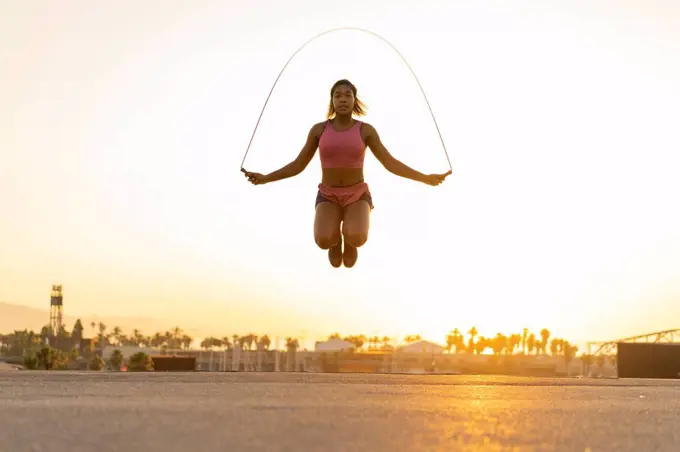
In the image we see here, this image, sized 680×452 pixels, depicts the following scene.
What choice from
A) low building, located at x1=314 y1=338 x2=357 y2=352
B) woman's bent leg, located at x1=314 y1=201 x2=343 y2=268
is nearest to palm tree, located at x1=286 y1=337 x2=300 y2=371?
low building, located at x1=314 y1=338 x2=357 y2=352

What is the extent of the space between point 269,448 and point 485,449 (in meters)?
0.78

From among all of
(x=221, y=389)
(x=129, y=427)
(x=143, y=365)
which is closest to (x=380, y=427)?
(x=129, y=427)

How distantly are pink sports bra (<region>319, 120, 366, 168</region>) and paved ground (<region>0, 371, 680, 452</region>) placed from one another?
523 cm

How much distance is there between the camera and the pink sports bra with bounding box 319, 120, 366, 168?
38.3ft

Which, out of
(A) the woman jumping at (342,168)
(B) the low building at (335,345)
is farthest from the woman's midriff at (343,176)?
(B) the low building at (335,345)

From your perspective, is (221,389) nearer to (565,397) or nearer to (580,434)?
(565,397)

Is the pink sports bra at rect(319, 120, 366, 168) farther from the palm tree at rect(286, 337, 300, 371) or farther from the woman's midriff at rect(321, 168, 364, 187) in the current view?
the palm tree at rect(286, 337, 300, 371)

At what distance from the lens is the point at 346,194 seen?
11.7m

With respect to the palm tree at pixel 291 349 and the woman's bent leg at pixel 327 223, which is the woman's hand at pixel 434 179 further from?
the palm tree at pixel 291 349

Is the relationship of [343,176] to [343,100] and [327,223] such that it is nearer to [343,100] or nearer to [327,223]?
[327,223]

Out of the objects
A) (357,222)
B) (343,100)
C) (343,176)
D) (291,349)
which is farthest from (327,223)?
(291,349)

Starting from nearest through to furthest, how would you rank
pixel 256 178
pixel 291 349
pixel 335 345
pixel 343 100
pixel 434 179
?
pixel 434 179 < pixel 256 178 < pixel 343 100 < pixel 335 345 < pixel 291 349

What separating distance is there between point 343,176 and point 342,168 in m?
0.10

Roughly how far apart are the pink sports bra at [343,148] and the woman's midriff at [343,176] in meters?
0.05
